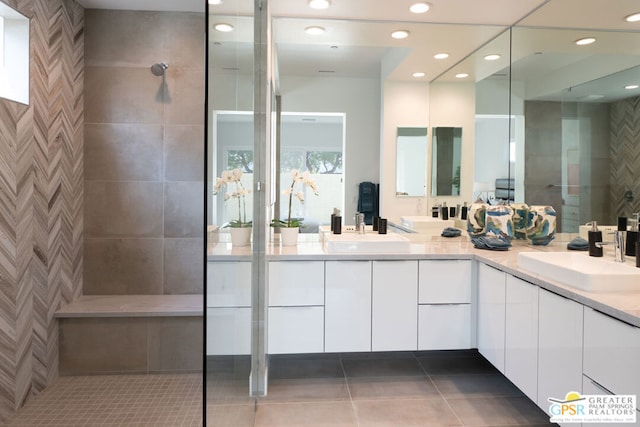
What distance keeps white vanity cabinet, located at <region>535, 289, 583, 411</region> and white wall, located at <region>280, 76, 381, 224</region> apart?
1369 millimetres

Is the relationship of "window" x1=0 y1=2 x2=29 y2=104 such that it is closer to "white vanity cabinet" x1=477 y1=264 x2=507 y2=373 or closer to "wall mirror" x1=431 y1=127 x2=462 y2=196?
"wall mirror" x1=431 y1=127 x2=462 y2=196

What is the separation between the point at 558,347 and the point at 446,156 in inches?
63.8

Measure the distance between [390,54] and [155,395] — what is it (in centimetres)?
271

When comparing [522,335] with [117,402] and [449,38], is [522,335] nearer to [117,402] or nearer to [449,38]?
[449,38]

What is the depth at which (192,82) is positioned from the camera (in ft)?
10.1

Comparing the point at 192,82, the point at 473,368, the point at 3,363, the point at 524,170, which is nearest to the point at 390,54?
the point at 524,170

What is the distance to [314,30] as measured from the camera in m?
2.82

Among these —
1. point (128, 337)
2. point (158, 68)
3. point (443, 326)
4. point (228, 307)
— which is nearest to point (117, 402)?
point (128, 337)

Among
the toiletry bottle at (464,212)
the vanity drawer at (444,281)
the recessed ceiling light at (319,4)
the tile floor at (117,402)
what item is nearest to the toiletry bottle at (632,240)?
the vanity drawer at (444,281)

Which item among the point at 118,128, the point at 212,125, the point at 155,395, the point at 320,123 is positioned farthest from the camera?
the point at 118,128

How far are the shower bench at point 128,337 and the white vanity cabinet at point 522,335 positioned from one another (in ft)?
6.21

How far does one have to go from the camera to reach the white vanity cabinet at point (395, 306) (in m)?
2.48

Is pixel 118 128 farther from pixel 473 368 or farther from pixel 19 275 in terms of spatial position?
pixel 473 368

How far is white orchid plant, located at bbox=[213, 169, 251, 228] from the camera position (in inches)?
45.7
